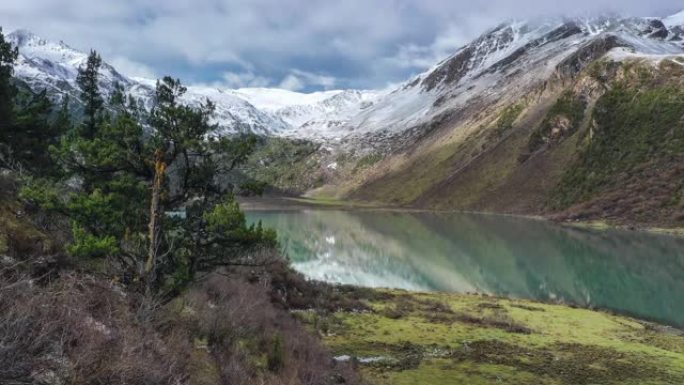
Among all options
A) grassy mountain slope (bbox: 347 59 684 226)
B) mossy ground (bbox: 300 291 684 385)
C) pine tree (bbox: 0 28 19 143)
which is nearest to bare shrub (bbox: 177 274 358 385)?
mossy ground (bbox: 300 291 684 385)

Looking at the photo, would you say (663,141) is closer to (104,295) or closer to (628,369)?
(628,369)

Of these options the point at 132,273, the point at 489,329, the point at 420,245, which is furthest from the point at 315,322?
the point at 420,245

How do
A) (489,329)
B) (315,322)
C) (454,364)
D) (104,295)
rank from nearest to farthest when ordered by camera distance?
(104,295)
(454,364)
(315,322)
(489,329)

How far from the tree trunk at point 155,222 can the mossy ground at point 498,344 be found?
923cm

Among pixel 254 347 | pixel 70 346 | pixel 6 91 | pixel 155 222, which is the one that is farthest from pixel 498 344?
pixel 6 91

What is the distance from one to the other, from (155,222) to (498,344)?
18.8 meters

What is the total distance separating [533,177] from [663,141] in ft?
140

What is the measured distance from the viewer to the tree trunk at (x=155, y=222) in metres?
16.8

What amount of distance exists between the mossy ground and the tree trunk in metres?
9.23

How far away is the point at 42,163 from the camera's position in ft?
102

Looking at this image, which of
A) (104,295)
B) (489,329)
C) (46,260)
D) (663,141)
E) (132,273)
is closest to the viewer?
(104,295)

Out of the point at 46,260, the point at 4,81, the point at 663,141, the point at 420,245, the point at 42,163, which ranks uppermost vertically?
the point at 663,141

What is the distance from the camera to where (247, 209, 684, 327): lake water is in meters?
55.2

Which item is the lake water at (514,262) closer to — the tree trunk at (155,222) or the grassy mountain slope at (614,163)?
the grassy mountain slope at (614,163)
